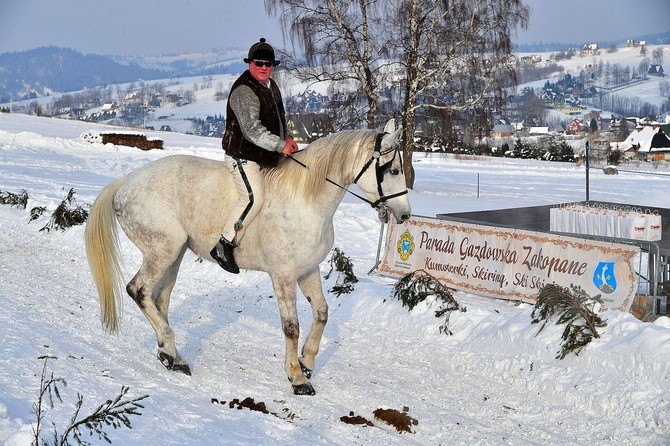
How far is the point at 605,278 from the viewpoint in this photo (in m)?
9.15

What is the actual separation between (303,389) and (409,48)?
20977mm

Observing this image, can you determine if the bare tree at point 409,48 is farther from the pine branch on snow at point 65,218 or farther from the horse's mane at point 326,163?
the horse's mane at point 326,163

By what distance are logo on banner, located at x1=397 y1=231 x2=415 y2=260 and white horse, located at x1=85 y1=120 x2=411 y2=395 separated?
4.93 meters

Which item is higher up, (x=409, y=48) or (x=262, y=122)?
(x=409, y=48)

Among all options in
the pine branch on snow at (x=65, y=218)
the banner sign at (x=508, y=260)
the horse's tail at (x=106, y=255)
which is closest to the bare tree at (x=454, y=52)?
the pine branch on snow at (x=65, y=218)

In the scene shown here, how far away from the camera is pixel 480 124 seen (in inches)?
1128

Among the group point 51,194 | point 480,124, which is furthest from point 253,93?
point 480,124

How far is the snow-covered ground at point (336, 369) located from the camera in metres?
5.43

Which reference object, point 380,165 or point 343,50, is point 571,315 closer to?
point 380,165

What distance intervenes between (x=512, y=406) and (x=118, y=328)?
149 inches

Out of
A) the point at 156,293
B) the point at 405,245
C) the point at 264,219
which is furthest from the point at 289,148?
the point at 405,245

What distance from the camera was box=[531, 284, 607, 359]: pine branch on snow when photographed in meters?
7.05

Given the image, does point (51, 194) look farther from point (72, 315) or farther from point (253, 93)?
point (253, 93)

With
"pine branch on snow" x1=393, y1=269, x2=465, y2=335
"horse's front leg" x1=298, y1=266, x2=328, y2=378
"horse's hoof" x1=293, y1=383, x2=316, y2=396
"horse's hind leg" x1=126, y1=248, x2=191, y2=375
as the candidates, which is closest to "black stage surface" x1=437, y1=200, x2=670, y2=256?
"pine branch on snow" x1=393, y1=269, x2=465, y2=335
